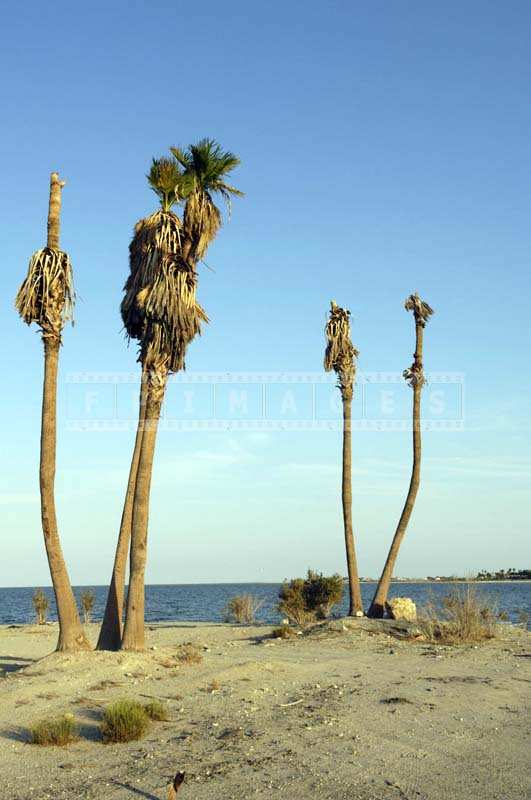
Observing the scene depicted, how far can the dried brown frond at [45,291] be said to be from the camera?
1852 centimetres

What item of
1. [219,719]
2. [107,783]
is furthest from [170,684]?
[107,783]

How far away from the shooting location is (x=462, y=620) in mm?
23000

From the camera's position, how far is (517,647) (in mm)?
21531

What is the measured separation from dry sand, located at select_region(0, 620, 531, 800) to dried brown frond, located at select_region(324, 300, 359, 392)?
12.9m

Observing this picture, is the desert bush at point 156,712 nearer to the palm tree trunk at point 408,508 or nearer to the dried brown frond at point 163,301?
the dried brown frond at point 163,301

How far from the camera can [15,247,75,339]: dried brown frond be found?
1852 centimetres

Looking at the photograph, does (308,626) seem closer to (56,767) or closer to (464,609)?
(464,609)

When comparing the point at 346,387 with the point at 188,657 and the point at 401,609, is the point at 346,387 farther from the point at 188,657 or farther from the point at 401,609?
the point at 188,657

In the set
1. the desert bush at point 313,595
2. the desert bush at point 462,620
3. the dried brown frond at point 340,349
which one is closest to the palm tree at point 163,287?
the desert bush at point 462,620

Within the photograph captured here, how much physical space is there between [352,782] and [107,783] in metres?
2.83

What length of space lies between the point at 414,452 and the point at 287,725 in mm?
19966

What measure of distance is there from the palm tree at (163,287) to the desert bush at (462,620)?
8909 millimetres

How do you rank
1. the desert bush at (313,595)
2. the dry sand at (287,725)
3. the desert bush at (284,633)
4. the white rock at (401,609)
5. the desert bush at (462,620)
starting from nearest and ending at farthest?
the dry sand at (287,725), the desert bush at (462,620), the desert bush at (284,633), the white rock at (401,609), the desert bush at (313,595)

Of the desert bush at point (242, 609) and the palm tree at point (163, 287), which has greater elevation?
the palm tree at point (163, 287)
